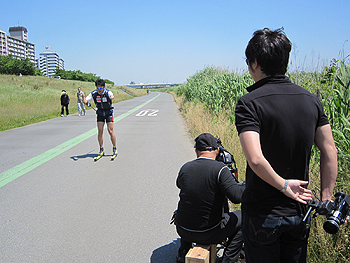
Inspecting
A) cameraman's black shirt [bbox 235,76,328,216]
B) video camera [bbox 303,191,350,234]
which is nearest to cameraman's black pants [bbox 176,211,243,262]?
cameraman's black shirt [bbox 235,76,328,216]

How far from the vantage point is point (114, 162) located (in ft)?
26.2

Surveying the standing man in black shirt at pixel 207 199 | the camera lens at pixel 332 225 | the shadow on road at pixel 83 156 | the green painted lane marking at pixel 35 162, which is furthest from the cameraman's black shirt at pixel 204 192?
the shadow on road at pixel 83 156

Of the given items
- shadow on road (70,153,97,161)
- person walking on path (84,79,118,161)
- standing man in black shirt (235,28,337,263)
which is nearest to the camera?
standing man in black shirt (235,28,337,263)

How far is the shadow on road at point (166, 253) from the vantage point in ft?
11.3

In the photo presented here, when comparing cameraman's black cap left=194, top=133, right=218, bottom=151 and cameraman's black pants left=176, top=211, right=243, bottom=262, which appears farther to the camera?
cameraman's black cap left=194, top=133, right=218, bottom=151

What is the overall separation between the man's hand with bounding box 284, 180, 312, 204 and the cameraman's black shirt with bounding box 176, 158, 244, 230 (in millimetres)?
878

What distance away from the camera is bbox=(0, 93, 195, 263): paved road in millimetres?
3654

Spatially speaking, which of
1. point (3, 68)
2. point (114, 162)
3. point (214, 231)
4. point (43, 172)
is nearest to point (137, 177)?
point (114, 162)

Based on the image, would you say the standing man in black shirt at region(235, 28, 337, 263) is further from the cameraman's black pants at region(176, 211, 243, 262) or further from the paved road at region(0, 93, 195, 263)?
the paved road at region(0, 93, 195, 263)

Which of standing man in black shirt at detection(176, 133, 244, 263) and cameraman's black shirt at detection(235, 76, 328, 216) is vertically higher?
cameraman's black shirt at detection(235, 76, 328, 216)

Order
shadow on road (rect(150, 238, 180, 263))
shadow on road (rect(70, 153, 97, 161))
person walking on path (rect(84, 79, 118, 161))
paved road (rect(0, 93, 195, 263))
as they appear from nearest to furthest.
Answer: shadow on road (rect(150, 238, 180, 263)) → paved road (rect(0, 93, 195, 263)) → person walking on path (rect(84, 79, 118, 161)) → shadow on road (rect(70, 153, 97, 161))

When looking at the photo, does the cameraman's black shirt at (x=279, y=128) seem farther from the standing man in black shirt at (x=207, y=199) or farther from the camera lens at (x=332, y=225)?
the standing man in black shirt at (x=207, y=199)

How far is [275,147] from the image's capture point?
189 centimetres

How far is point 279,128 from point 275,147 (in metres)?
0.12
